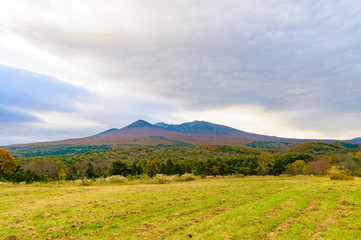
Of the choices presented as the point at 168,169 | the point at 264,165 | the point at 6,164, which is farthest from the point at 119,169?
the point at 264,165

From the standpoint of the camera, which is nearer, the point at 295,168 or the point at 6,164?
the point at 6,164

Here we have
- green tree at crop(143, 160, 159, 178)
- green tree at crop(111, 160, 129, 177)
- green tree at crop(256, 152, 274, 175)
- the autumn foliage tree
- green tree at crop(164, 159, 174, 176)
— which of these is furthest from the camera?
green tree at crop(164, 159, 174, 176)

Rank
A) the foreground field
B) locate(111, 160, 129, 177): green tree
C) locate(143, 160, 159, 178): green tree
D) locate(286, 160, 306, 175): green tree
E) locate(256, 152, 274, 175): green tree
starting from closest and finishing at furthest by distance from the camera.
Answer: the foreground field, locate(286, 160, 306, 175): green tree, locate(111, 160, 129, 177): green tree, locate(143, 160, 159, 178): green tree, locate(256, 152, 274, 175): green tree

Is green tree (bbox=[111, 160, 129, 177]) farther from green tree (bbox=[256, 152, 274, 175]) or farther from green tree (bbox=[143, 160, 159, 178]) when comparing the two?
green tree (bbox=[256, 152, 274, 175])

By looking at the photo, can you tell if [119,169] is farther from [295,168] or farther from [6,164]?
[295,168]

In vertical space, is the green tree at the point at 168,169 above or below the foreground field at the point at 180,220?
below

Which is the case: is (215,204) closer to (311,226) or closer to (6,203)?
(311,226)

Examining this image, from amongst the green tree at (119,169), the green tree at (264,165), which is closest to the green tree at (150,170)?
the green tree at (119,169)

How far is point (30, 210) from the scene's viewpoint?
1453cm

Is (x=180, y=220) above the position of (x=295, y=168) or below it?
above

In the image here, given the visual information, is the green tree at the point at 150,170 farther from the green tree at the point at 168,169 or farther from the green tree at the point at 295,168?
the green tree at the point at 295,168

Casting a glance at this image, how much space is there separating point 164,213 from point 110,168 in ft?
174

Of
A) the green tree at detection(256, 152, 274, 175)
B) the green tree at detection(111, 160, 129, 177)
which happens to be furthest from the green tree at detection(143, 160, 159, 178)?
the green tree at detection(256, 152, 274, 175)

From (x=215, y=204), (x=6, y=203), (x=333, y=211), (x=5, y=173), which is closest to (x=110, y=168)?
(x=5, y=173)
